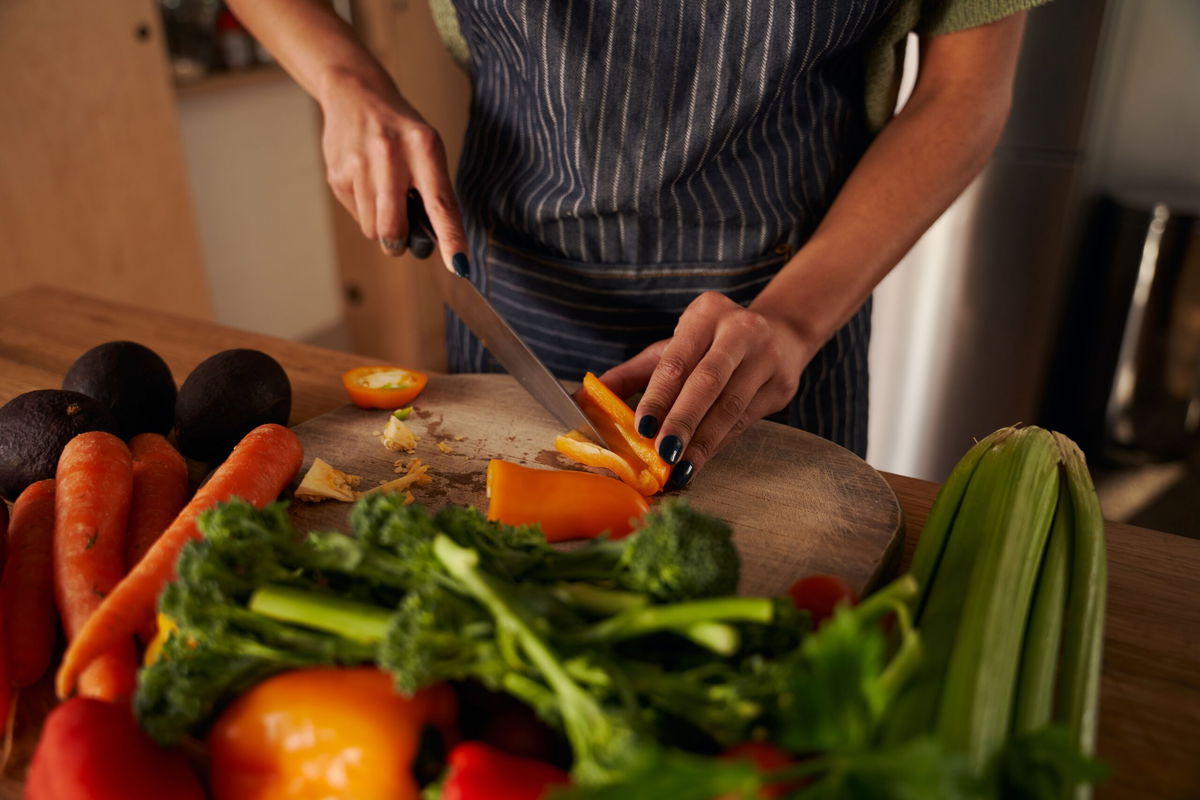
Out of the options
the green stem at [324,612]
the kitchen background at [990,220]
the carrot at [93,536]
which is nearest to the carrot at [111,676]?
the carrot at [93,536]

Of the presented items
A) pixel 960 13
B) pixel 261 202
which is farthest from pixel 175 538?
pixel 261 202

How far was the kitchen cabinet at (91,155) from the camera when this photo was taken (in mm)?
3062

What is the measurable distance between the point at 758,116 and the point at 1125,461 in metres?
2.61

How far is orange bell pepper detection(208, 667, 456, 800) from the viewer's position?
66 centimetres

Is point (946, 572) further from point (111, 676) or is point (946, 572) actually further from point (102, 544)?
point (102, 544)

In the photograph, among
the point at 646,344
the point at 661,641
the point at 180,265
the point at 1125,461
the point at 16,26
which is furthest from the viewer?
the point at 180,265

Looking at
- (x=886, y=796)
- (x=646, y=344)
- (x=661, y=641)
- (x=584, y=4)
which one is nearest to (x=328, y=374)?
(x=646, y=344)

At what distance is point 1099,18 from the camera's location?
98.7 inches

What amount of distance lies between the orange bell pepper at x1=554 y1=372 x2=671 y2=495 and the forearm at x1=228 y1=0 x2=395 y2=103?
72 cm

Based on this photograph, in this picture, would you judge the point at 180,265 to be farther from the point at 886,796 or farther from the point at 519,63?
the point at 886,796

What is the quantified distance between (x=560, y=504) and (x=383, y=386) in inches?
19.3

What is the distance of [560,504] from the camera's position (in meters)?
1.09

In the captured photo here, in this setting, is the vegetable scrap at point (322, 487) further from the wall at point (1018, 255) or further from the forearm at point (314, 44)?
the wall at point (1018, 255)

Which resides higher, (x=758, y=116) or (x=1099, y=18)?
(x=1099, y=18)
